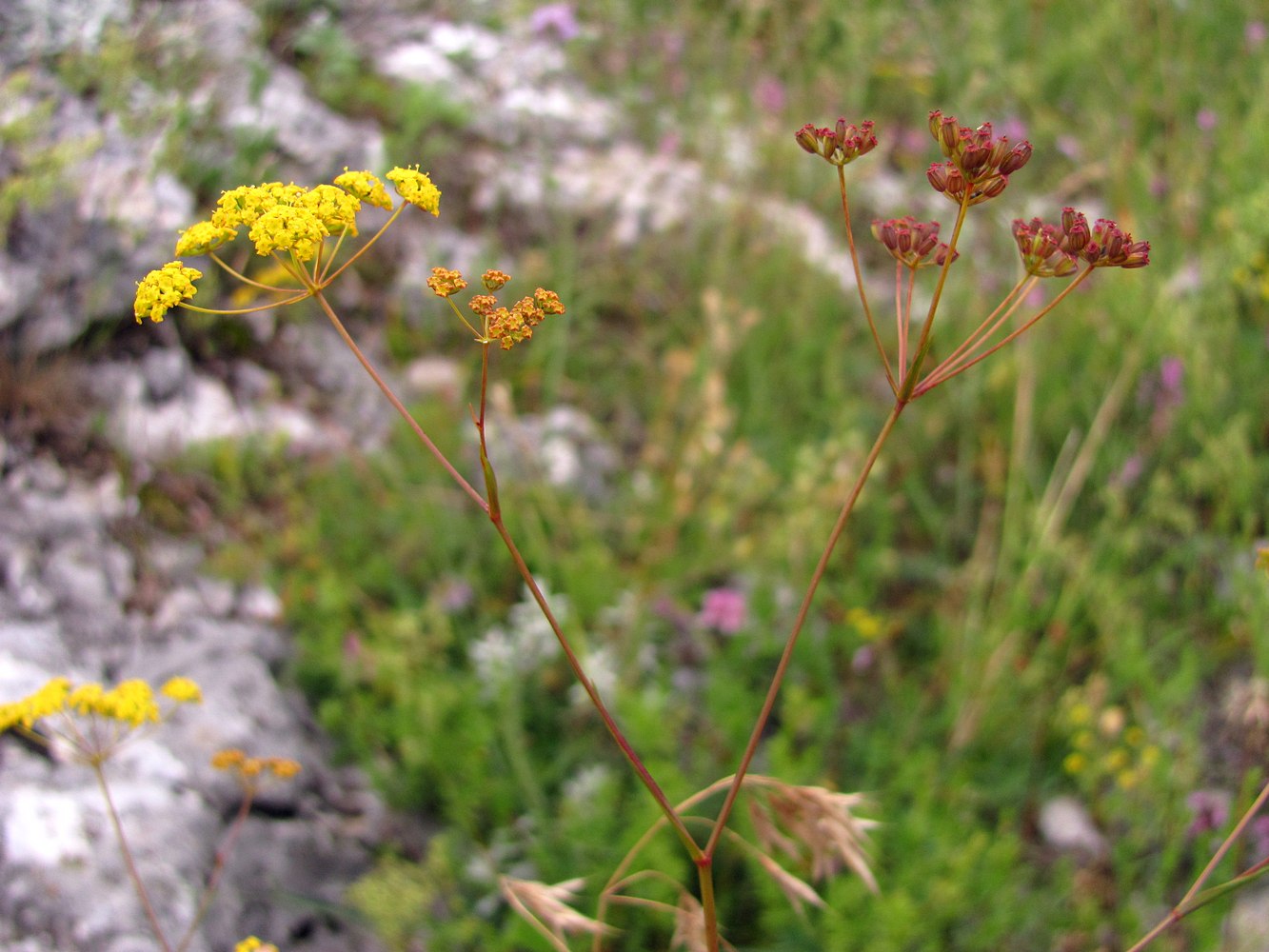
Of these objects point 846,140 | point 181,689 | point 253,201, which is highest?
point 846,140

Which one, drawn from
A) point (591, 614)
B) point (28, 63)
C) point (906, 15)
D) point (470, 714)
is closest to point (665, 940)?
point (470, 714)

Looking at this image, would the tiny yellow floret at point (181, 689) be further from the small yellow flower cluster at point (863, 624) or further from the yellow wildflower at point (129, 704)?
the small yellow flower cluster at point (863, 624)

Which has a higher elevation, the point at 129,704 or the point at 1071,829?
the point at 129,704

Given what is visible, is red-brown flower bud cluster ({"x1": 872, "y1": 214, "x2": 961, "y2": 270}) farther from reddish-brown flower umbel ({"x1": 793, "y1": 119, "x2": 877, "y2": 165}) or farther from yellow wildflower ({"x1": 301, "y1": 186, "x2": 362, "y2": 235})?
yellow wildflower ({"x1": 301, "y1": 186, "x2": 362, "y2": 235})

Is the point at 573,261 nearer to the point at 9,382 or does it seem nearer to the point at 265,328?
the point at 265,328

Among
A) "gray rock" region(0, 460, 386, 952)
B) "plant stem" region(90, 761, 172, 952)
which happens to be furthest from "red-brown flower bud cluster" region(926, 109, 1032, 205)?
"gray rock" region(0, 460, 386, 952)

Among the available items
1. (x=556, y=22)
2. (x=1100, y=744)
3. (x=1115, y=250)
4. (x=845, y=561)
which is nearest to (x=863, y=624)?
(x=845, y=561)

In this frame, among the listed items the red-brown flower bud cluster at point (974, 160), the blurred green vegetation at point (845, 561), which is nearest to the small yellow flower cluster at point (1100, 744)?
the blurred green vegetation at point (845, 561)

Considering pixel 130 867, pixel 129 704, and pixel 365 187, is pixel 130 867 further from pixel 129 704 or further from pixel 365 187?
pixel 365 187
